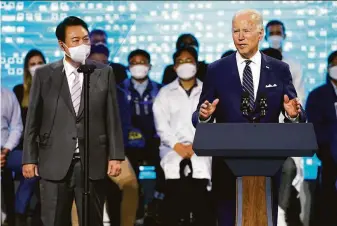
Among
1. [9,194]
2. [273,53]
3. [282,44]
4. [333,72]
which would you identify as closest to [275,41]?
[282,44]

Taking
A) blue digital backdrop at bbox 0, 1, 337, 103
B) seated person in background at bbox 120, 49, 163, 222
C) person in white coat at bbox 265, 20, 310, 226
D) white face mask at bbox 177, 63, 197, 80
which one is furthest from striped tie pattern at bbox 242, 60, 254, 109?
blue digital backdrop at bbox 0, 1, 337, 103

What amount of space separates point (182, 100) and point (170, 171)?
694 mm

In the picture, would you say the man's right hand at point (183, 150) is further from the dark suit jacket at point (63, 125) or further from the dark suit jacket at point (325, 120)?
the dark suit jacket at point (63, 125)

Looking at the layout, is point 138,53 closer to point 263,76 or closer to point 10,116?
point 10,116

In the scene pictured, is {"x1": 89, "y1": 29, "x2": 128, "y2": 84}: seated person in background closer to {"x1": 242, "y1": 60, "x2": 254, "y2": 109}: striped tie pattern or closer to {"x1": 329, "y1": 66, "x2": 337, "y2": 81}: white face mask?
{"x1": 329, "y1": 66, "x2": 337, "y2": 81}: white face mask

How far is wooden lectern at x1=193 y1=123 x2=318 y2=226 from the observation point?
3842mm

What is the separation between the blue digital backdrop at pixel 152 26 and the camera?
8258 mm

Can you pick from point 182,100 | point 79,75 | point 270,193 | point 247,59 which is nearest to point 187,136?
point 182,100

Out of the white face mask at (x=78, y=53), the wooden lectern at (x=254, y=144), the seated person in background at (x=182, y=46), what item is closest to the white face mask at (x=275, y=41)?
the seated person in background at (x=182, y=46)

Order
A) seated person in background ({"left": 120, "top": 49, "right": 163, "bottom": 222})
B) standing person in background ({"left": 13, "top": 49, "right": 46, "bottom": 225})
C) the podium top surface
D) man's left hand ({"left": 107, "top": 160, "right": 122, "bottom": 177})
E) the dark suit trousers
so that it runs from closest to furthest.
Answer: the podium top surface
the dark suit trousers
man's left hand ({"left": 107, "top": 160, "right": 122, "bottom": 177})
seated person in background ({"left": 120, "top": 49, "right": 163, "bottom": 222})
standing person in background ({"left": 13, "top": 49, "right": 46, "bottom": 225})

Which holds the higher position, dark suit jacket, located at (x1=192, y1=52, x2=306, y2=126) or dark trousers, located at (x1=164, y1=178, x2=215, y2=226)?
dark suit jacket, located at (x1=192, y1=52, x2=306, y2=126)

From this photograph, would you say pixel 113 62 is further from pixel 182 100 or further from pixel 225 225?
pixel 225 225

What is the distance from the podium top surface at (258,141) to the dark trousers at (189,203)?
10.5 feet

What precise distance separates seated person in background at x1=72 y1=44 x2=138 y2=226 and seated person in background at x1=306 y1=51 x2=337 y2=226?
68.5 inches
